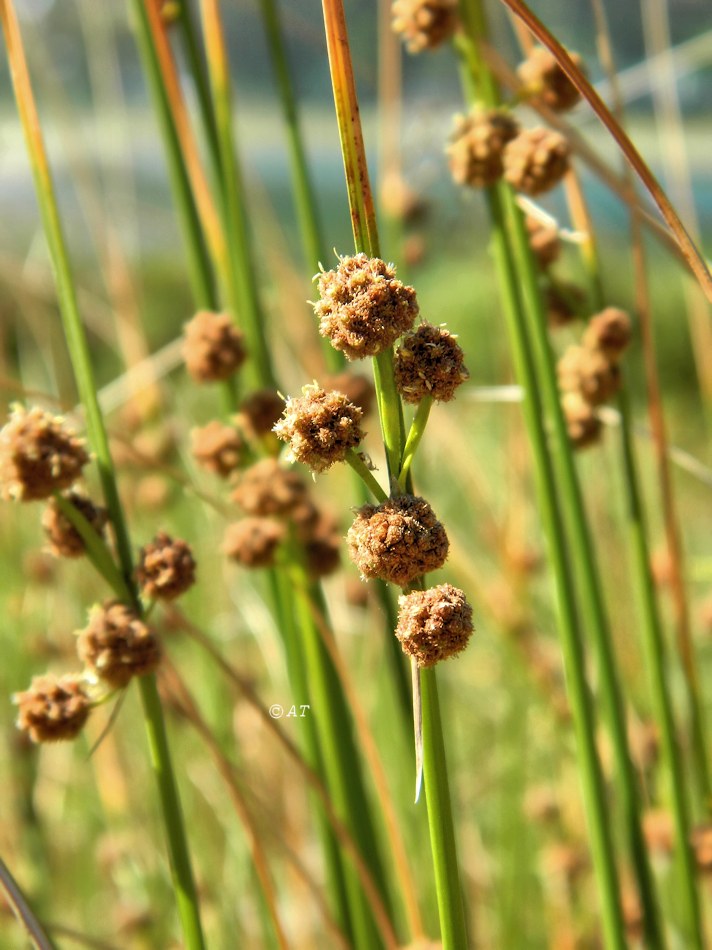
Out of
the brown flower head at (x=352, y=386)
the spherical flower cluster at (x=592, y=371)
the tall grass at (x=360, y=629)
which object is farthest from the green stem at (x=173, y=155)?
the spherical flower cluster at (x=592, y=371)

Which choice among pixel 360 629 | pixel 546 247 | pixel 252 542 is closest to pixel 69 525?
pixel 252 542

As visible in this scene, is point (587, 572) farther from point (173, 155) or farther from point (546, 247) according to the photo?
point (173, 155)

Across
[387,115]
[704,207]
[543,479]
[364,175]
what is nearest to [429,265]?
[387,115]

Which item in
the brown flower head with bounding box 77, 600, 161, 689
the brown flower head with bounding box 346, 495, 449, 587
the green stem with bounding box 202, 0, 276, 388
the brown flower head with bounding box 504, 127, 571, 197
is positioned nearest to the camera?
the brown flower head with bounding box 346, 495, 449, 587

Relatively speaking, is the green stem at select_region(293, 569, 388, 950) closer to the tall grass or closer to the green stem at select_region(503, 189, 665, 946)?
the tall grass

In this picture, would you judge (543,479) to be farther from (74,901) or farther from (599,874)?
(74,901)

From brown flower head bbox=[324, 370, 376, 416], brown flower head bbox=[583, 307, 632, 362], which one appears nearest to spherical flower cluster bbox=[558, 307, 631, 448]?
brown flower head bbox=[583, 307, 632, 362]

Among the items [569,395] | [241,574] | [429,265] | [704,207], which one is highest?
[704,207]
